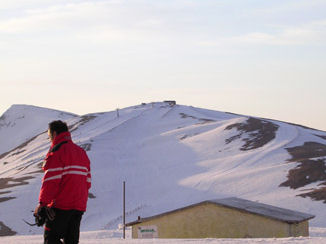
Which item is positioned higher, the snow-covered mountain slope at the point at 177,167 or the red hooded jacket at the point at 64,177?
the snow-covered mountain slope at the point at 177,167

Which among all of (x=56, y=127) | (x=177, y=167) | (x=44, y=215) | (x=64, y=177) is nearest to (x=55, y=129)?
(x=56, y=127)

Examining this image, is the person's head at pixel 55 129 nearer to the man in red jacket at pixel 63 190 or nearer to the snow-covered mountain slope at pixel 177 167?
the man in red jacket at pixel 63 190

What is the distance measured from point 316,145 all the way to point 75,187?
106053 millimetres

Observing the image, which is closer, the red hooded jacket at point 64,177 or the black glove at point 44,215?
the black glove at point 44,215

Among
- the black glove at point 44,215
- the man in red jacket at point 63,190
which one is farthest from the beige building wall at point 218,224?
the black glove at point 44,215

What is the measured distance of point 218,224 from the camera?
33281 millimetres

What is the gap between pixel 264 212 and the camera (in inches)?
1271

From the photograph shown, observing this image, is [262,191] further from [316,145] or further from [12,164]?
[12,164]

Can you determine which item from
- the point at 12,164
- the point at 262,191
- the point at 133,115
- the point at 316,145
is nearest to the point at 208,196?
the point at 262,191

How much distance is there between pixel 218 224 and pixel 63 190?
78.1 ft

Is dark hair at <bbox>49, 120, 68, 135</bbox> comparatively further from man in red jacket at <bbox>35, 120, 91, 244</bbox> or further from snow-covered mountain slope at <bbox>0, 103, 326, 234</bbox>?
snow-covered mountain slope at <bbox>0, 103, 326, 234</bbox>

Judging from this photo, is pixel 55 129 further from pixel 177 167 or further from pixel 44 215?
pixel 177 167

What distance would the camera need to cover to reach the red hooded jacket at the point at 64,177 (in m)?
10.0

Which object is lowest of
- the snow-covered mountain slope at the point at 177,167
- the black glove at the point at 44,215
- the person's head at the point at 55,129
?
the black glove at the point at 44,215
